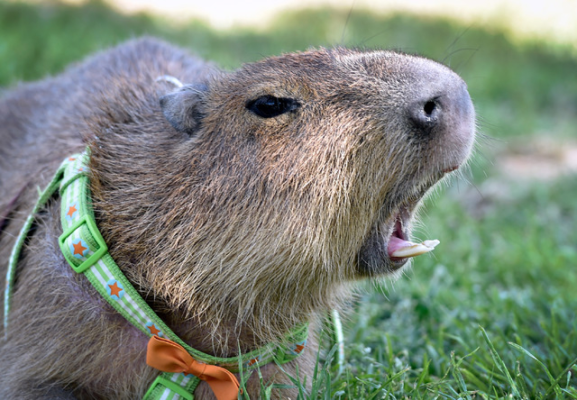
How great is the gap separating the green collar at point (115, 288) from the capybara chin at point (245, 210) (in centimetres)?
6

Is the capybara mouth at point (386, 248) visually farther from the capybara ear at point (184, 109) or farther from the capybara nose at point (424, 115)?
the capybara ear at point (184, 109)

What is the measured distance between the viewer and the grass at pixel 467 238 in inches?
108

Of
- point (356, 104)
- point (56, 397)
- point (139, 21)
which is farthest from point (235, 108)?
point (139, 21)

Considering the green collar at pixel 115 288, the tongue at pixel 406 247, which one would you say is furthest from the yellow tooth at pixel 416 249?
Answer: the green collar at pixel 115 288

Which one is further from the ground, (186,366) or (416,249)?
(416,249)

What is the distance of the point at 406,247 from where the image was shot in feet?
7.63

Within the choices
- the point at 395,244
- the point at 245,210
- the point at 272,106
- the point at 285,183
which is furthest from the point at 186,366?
the point at 272,106

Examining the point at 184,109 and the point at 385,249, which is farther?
the point at 184,109

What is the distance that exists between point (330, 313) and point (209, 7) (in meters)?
9.00

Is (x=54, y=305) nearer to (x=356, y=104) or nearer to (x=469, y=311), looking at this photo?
(x=356, y=104)

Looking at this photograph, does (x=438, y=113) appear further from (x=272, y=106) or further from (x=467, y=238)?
(x=467, y=238)

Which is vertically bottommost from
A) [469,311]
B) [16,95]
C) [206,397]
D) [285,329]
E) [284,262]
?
[469,311]

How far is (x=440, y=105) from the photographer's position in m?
2.17

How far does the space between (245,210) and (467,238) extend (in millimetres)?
3050
